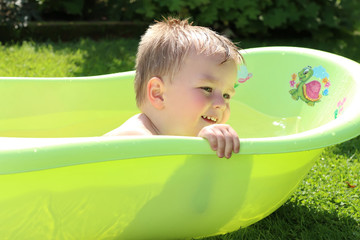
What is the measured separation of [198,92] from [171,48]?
19 centimetres

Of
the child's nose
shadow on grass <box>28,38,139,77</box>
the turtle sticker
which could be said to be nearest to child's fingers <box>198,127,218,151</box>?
the child's nose

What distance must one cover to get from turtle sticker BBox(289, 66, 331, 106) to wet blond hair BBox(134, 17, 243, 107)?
591mm

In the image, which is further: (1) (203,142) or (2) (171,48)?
(2) (171,48)

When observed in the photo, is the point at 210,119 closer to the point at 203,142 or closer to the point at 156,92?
the point at 156,92

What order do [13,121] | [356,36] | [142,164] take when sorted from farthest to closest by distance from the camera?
[356,36] → [13,121] → [142,164]

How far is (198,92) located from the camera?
1.79 metres

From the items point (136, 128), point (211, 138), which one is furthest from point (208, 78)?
point (211, 138)

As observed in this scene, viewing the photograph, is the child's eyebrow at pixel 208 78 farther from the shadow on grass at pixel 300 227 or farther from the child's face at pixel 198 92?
the shadow on grass at pixel 300 227

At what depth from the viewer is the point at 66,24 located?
4512 millimetres

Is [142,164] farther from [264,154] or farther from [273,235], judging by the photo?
[273,235]

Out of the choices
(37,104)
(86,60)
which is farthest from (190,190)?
(86,60)

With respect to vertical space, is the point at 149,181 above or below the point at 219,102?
below

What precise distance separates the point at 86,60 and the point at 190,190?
2.27 meters

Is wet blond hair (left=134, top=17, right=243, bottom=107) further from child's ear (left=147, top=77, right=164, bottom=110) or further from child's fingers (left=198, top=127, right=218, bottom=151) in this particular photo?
child's fingers (left=198, top=127, right=218, bottom=151)
